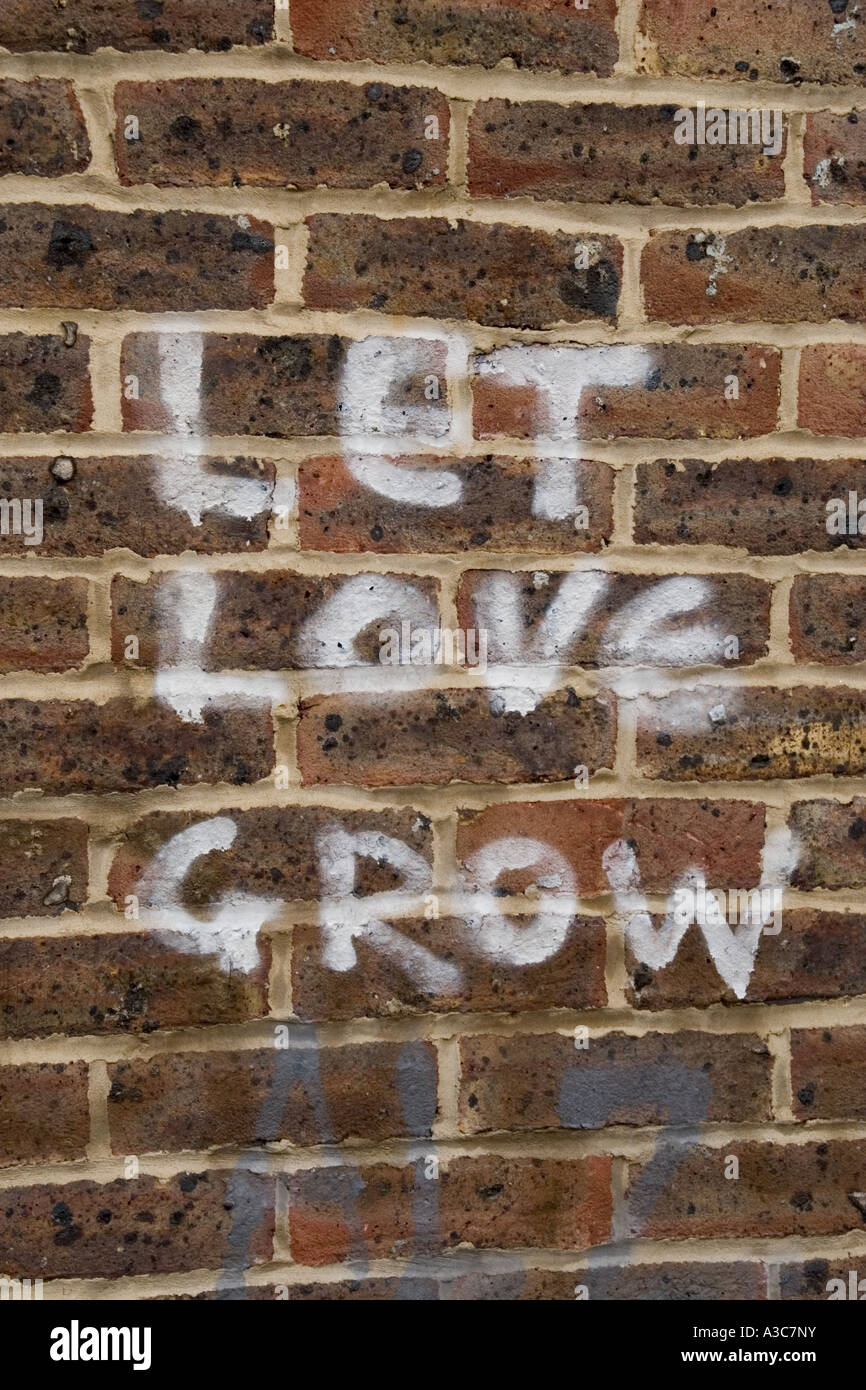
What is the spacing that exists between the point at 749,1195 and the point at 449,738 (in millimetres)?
561

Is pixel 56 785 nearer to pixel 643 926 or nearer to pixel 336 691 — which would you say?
pixel 336 691

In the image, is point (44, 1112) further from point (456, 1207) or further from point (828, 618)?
point (828, 618)

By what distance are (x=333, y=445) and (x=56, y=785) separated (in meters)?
0.42

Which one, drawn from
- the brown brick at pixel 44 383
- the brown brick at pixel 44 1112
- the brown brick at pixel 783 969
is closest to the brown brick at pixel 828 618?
the brown brick at pixel 783 969

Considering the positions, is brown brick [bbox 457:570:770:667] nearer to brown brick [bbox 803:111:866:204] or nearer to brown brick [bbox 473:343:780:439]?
brown brick [bbox 473:343:780:439]

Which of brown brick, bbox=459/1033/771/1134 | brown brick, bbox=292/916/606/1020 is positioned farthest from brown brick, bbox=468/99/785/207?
brown brick, bbox=459/1033/771/1134

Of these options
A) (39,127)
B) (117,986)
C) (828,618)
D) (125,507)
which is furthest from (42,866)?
(828,618)

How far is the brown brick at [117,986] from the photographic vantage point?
3.50 ft

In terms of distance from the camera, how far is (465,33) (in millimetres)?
1051

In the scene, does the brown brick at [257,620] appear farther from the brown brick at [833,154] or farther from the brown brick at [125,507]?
the brown brick at [833,154]

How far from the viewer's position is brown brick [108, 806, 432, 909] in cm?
108

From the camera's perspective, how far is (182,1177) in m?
1.09

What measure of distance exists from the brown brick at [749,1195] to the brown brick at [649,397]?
0.73 meters

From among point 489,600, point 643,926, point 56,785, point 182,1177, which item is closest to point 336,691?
point 489,600
